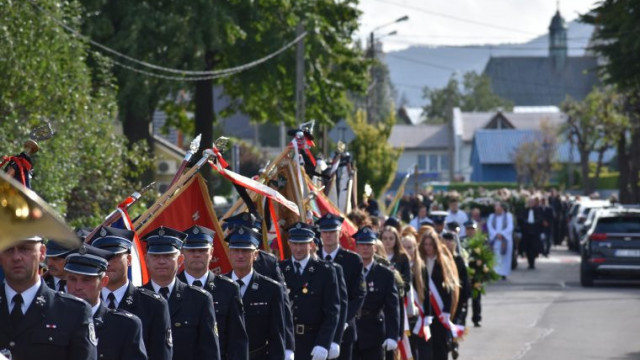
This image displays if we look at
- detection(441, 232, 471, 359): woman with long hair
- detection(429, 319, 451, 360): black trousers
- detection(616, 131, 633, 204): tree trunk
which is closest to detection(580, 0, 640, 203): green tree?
detection(441, 232, 471, 359): woman with long hair

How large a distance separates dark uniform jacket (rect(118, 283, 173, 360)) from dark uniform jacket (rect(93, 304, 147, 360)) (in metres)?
0.50

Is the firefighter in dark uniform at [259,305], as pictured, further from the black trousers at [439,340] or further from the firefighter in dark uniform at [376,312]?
the black trousers at [439,340]

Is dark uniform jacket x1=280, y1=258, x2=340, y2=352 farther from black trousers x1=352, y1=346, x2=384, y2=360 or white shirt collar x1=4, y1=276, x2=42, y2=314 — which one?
white shirt collar x1=4, y1=276, x2=42, y2=314

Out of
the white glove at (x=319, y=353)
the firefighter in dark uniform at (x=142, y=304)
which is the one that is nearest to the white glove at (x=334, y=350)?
the white glove at (x=319, y=353)

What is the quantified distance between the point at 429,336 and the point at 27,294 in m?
9.01

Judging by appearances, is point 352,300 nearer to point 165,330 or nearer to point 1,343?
point 165,330

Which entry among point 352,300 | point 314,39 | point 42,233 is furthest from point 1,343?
point 314,39

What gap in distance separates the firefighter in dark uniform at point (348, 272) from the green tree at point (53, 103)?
4.74 meters

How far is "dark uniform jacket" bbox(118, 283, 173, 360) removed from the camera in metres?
6.76

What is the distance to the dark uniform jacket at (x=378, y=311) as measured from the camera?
1205 cm

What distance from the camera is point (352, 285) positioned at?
37.8 ft

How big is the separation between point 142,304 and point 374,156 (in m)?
34.6

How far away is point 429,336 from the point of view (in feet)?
46.3

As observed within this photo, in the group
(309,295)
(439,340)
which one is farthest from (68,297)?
(439,340)
